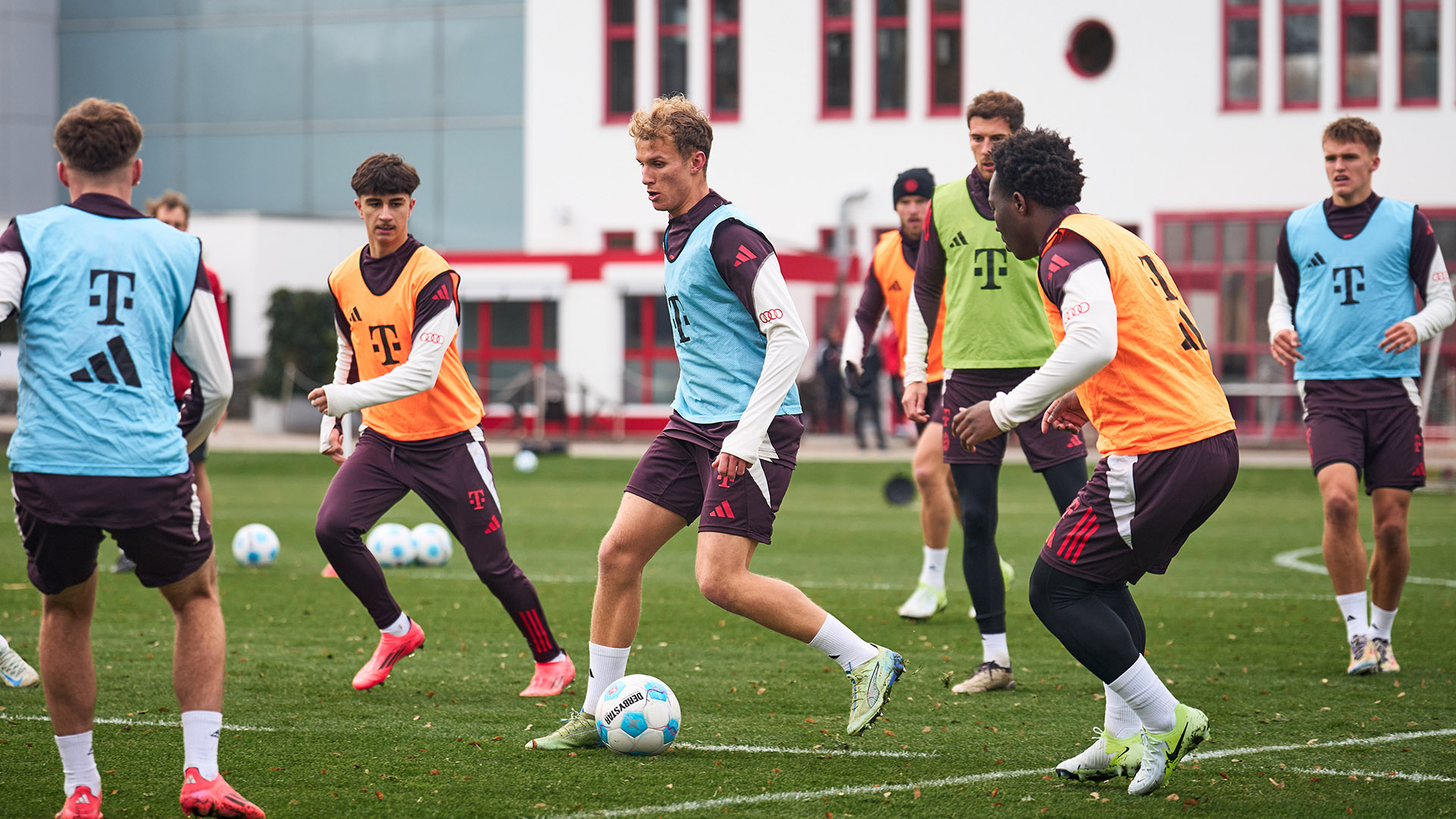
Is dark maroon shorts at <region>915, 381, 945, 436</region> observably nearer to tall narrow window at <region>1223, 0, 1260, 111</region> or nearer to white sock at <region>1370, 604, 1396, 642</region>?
white sock at <region>1370, 604, 1396, 642</region>

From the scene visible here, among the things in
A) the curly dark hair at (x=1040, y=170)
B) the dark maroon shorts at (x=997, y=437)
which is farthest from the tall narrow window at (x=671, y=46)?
the curly dark hair at (x=1040, y=170)

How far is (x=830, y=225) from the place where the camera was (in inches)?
1262

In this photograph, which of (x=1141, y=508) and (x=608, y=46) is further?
(x=608, y=46)

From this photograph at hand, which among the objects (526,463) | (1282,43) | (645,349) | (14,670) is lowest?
(526,463)

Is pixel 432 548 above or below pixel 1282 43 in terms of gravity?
below

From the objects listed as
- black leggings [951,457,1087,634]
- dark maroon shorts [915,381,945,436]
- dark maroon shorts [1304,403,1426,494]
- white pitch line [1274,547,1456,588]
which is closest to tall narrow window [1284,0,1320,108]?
white pitch line [1274,547,1456,588]

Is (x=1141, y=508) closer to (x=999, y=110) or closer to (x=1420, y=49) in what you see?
(x=999, y=110)

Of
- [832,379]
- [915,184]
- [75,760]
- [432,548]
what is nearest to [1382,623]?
[915,184]

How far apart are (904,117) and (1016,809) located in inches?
1098

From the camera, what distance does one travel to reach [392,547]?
37.0 feet

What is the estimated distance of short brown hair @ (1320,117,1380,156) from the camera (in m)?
7.04

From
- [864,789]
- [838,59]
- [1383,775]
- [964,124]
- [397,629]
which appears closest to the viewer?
[864,789]

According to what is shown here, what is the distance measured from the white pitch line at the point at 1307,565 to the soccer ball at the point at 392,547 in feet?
20.8

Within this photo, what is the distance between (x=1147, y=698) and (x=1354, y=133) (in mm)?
3577
